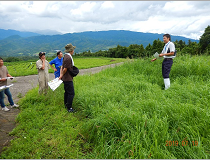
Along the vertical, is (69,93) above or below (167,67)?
below

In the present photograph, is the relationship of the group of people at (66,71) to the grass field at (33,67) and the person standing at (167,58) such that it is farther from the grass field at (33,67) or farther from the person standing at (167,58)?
the grass field at (33,67)

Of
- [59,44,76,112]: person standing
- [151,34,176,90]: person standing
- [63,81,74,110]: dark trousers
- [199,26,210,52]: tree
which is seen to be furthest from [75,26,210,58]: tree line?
[63,81,74,110]: dark trousers

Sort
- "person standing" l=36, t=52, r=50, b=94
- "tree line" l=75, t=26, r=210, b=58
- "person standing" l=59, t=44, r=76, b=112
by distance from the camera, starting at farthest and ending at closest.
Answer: "tree line" l=75, t=26, r=210, b=58 → "person standing" l=36, t=52, r=50, b=94 → "person standing" l=59, t=44, r=76, b=112

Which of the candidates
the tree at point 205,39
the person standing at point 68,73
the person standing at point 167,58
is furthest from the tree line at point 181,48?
the person standing at point 68,73

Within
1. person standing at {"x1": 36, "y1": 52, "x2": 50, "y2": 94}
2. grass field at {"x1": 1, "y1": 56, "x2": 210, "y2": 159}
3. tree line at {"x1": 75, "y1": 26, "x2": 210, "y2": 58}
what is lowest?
grass field at {"x1": 1, "y1": 56, "x2": 210, "y2": 159}

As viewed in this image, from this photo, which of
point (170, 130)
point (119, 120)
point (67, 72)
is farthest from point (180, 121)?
point (67, 72)

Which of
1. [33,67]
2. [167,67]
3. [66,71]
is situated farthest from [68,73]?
[33,67]

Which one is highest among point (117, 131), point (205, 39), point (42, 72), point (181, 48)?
point (205, 39)

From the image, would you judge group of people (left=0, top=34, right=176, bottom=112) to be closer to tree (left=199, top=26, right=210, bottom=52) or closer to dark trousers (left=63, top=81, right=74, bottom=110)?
dark trousers (left=63, top=81, right=74, bottom=110)

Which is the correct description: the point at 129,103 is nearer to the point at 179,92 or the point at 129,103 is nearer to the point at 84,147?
the point at 179,92

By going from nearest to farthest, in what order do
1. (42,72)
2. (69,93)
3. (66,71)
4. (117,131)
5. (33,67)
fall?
1. (117,131)
2. (66,71)
3. (69,93)
4. (42,72)
5. (33,67)

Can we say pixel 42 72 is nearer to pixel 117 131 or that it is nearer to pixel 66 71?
pixel 66 71

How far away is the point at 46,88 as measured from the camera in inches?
204

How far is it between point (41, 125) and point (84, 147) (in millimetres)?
1400
